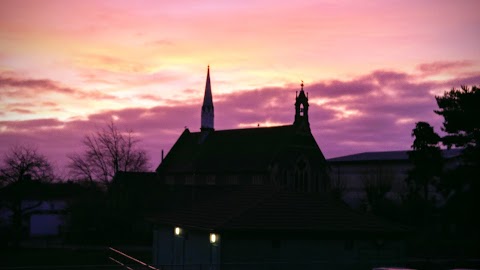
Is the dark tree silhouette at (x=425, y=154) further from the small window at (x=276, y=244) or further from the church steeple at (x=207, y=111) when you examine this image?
the church steeple at (x=207, y=111)

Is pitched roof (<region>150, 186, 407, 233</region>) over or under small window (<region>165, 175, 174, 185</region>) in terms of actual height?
under

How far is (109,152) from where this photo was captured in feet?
243

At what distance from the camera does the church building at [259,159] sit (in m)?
77.8

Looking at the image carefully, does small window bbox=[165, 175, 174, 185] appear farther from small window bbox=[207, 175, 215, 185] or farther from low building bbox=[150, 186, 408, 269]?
low building bbox=[150, 186, 408, 269]

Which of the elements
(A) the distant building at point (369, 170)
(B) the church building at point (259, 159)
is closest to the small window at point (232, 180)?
(B) the church building at point (259, 159)

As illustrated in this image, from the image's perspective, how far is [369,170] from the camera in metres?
89.7

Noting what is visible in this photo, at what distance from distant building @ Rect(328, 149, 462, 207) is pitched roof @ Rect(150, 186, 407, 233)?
5288 cm

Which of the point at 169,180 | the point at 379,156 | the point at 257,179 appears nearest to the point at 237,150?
the point at 257,179

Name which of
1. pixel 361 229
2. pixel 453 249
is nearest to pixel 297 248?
pixel 361 229

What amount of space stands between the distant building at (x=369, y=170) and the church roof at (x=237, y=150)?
9952mm

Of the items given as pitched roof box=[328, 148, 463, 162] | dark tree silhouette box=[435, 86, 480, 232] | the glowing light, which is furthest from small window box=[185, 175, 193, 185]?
the glowing light

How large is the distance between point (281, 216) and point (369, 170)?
2592 inches

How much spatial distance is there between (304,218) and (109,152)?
2015 inches

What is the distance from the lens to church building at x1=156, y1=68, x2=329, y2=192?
77.8m
